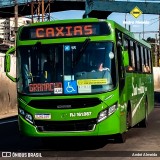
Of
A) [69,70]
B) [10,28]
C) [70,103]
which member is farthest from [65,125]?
[10,28]

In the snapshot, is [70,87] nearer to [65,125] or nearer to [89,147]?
[65,125]

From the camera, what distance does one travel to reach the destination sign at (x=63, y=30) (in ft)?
33.4

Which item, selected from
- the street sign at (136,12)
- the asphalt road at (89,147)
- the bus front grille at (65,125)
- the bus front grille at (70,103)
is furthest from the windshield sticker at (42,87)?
the street sign at (136,12)

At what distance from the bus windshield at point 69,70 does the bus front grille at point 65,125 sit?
0.61m

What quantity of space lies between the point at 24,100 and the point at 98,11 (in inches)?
1048

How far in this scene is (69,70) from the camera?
9891mm

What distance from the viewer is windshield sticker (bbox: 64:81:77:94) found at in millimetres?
9781

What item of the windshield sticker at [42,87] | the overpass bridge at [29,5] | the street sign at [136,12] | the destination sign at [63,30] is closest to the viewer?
the windshield sticker at [42,87]

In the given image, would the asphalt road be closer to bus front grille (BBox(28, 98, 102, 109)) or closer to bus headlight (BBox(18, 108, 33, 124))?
bus headlight (BBox(18, 108, 33, 124))

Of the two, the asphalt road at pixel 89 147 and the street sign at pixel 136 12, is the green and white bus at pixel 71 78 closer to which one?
the asphalt road at pixel 89 147

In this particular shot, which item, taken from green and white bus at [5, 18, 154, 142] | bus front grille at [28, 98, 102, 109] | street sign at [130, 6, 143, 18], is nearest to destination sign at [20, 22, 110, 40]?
green and white bus at [5, 18, 154, 142]

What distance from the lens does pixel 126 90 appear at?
1121 cm

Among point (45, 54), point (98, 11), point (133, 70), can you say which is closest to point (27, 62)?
point (45, 54)

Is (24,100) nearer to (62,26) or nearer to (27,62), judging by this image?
(27,62)
